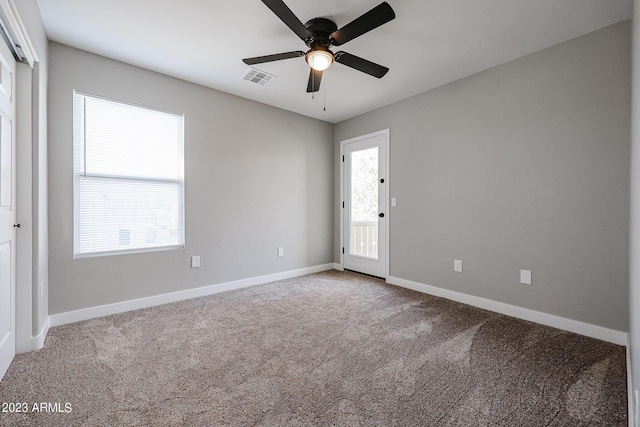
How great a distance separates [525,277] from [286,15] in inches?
119

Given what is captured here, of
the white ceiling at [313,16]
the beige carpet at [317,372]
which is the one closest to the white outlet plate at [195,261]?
the beige carpet at [317,372]

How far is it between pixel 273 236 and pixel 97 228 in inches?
→ 79.3

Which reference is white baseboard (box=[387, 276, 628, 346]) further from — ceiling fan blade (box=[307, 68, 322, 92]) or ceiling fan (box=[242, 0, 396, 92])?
ceiling fan blade (box=[307, 68, 322, 92])

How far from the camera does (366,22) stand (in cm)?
187

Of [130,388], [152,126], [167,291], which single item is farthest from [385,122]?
[130,388]

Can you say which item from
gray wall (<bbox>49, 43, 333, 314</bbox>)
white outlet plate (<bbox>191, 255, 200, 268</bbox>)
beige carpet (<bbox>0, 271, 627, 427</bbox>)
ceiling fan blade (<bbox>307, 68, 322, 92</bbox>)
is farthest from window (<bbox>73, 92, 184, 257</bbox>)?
ceiling fan blade (<bbox>307, 68, 322, 92</bbox>)

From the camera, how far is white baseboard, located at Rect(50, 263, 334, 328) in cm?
260

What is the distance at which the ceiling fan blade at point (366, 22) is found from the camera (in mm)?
1737

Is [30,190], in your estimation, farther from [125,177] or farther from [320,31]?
[320,31]

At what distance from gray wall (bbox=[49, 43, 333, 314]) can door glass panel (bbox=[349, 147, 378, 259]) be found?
467 mm

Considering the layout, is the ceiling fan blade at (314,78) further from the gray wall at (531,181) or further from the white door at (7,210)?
the white door at (7,210)

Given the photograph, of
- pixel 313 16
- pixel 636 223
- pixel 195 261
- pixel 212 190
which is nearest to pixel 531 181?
pixel 636 223

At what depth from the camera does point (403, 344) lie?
2213mm

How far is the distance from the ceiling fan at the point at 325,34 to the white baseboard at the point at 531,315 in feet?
8.26
